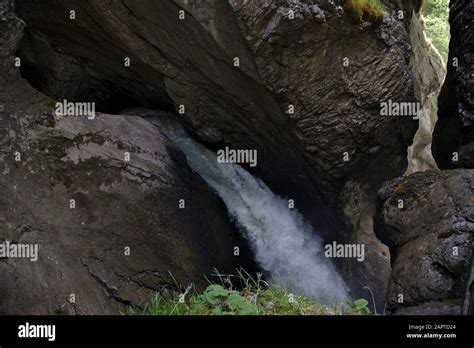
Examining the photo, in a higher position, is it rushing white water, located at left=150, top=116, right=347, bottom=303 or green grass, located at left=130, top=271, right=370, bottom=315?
rushing white water, located at left=150, top=116, right=347, bottom=303

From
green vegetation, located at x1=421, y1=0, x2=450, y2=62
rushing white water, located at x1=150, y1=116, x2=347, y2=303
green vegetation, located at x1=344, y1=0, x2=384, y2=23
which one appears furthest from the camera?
green vegetation, located at x1=421, y1=0, x2=450, y2=62

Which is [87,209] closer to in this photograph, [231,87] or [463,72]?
[231,87]

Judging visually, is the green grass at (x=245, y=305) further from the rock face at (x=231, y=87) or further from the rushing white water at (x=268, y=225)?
the rushing white water at (x=268, y=225)

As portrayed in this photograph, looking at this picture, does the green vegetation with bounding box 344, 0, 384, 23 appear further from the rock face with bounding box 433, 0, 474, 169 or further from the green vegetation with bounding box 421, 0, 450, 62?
the green vegetation with bounding box 421, 0, 450, 62

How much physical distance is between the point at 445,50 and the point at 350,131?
11366 millimetres

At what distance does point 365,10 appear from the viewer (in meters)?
9.26

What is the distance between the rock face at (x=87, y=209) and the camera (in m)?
6.60

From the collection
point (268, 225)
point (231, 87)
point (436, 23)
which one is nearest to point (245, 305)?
point (268, 225)

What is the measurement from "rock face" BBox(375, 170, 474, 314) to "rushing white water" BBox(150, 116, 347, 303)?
2.66 meters

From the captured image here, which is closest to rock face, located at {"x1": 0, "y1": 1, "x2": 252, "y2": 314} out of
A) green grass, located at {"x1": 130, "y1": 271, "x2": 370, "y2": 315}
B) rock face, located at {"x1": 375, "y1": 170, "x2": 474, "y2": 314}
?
green grass, located at {"x1": 130, "y1": 271, "x2": 370, "y2": 315}

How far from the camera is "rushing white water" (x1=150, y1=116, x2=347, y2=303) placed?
10.5 m

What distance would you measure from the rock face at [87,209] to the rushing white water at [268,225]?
1.35m

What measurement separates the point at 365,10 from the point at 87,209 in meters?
5.94

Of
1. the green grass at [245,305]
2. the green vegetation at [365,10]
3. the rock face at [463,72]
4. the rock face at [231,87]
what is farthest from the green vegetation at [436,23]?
the green grass at [245,305]
